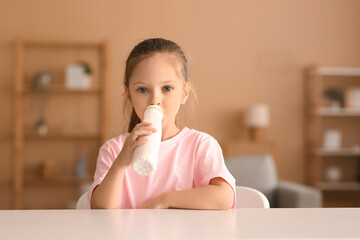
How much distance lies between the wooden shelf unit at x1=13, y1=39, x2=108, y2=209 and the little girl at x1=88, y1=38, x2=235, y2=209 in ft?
13.6

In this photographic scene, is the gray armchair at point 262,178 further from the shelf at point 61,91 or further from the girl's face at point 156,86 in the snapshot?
the girl's face at point 156,86

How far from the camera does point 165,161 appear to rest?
1.20 meters

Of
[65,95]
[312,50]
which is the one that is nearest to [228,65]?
[312,50]

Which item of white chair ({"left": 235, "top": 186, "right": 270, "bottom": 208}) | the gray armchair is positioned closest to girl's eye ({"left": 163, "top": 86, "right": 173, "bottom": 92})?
white chair ({"left": 235, "top": 186, "right": 270, "bottom": 208})

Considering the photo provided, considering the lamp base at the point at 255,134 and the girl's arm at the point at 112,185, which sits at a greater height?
the girl's arm at the point at 112,185

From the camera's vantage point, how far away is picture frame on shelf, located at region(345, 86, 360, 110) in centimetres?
537

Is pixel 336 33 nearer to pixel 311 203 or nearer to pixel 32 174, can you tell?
pixel 311 203

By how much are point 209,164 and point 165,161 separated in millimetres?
121

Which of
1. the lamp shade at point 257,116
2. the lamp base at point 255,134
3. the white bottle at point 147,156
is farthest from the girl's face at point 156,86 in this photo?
the lamp base at point 255,134

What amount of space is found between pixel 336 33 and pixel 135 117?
16.4ft

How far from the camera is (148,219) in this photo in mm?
643

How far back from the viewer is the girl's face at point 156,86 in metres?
1.02

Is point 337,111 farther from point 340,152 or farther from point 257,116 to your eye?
point 257,116

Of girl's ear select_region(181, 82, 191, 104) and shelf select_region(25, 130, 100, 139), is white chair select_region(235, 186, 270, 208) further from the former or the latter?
shelf select_region(25, 130, 100, 139)
